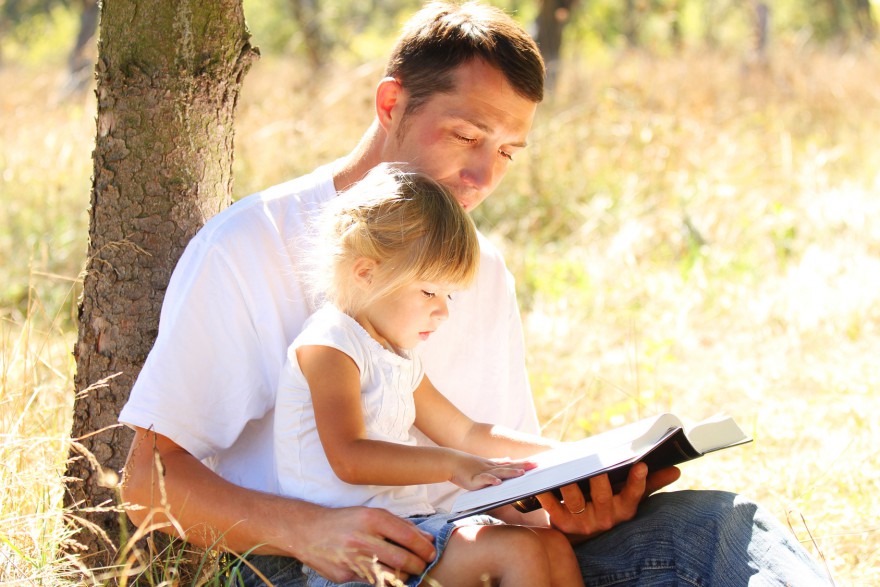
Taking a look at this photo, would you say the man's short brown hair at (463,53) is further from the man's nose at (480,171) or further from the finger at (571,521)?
the finger at (571,521)

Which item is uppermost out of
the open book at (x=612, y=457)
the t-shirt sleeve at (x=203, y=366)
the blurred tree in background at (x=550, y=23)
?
the blurred tree in background at (x=550, y=23)

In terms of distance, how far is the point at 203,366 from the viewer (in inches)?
83.5

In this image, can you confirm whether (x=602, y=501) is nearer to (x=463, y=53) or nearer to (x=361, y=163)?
(x=361, y=163)

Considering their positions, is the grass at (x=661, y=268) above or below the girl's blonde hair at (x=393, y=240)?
below

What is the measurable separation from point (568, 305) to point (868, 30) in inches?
371

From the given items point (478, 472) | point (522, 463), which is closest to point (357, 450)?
point (478, 472)

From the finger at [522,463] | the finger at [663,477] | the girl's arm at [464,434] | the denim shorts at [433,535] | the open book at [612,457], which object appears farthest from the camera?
the girl's arm at [464,434]

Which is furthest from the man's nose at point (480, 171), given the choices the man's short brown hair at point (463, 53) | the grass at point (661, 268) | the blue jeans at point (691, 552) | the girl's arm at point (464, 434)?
the grass at point (661, 268)

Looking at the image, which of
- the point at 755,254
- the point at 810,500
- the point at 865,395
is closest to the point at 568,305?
the point at 755,254

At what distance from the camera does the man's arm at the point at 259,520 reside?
6.30 feet

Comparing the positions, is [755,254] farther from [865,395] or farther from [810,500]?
[810,500]

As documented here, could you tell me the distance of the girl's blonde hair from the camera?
2.06 m

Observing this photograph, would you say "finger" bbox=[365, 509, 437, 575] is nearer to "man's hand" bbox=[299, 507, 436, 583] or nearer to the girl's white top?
"man's hand" bbox=[299, 507, 436, 583]

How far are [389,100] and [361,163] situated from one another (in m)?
0.16
